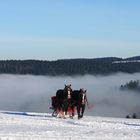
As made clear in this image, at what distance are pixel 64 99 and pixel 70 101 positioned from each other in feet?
1.07

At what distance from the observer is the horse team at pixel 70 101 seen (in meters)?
33.6

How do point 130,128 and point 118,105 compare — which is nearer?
point 130,128

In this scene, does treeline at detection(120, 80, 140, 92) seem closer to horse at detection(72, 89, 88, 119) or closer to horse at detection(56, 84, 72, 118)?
horse at detection(56, 84, 72, 118)

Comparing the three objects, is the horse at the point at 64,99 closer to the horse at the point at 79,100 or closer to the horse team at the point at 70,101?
the horse team at the point at 70,101

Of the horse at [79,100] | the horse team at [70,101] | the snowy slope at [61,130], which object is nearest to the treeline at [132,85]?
the horse team at [70,101]

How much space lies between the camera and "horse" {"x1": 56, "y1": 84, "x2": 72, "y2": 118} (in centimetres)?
3400

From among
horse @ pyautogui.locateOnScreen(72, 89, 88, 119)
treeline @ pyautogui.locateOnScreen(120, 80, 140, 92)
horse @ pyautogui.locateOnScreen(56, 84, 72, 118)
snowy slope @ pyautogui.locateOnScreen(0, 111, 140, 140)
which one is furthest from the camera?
treeline @ pyautogui.locateOnScreen(120, 80, 140, 92)

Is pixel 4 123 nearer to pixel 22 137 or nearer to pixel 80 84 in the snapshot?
pixel 22 137

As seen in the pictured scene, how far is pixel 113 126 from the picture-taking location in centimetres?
2758

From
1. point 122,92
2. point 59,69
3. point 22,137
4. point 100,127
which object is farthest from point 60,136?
point 59,69

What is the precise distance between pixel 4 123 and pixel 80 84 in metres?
154

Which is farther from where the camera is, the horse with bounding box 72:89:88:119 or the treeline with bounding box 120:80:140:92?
the treeline with bounding box 120:80:140:92

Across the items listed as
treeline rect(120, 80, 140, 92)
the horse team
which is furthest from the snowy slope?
treeline rect(120, 80, 140, 92)

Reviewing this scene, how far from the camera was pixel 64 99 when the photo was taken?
112 feet
